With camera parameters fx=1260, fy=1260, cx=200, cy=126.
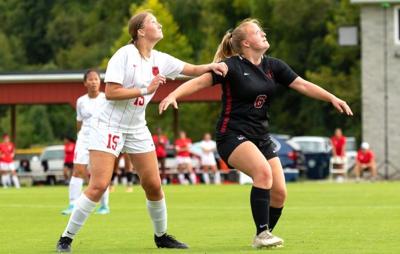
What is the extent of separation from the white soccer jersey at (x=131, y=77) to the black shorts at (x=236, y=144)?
2.57ft

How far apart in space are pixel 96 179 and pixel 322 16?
226ft

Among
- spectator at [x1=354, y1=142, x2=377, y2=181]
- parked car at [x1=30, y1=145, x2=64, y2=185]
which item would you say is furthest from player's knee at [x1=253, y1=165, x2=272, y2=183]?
parked car at [x1=30, y1=145, x2=64, y2=185]

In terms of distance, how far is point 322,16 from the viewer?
79875 mm

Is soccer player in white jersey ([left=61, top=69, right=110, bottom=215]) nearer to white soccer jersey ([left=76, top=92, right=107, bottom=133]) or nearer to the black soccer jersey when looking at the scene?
white soccer jersey ([left=76, top=92, right=107, bottom=133])

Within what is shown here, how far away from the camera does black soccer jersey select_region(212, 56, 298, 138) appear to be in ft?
39.8

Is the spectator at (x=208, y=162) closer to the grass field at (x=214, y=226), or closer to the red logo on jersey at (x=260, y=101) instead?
the grass field at (x=214, y=226)

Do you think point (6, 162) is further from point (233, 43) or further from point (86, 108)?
point (233, 43)

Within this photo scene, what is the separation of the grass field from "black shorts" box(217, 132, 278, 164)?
94cm

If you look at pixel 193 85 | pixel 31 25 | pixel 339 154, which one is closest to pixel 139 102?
pixel 193 85

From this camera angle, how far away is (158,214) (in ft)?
41.3

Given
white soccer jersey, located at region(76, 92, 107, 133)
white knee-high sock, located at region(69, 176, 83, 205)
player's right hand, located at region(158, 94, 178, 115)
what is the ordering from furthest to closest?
white knee-high sock, located at region(69, 176, 83, 205), white soccer jersey, located at region(76, 92, 107, 133), player's right hand, located at region(158, 94, 178, 115)

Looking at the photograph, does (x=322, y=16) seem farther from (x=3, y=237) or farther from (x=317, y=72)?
(x=3, y=237)

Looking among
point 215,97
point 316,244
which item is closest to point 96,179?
point 316,244

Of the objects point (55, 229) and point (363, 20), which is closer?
point (55, 229)
